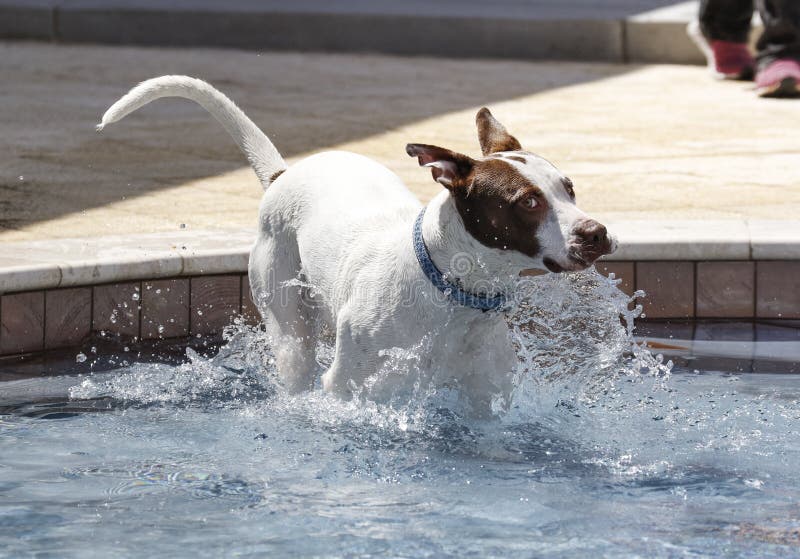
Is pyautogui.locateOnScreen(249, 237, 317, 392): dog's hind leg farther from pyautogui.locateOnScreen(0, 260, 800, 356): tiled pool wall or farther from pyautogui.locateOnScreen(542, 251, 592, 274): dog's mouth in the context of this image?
pyautogui.locateOnScreen(542, 251, 592, 274): dog's mouth

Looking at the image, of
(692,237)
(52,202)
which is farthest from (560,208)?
(52,202)

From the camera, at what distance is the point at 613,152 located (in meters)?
7.50

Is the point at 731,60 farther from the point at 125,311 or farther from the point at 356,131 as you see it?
the point at 125,311

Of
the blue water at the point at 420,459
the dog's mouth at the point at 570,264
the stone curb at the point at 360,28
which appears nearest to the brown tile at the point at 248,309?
the blue water at the point at 420,459

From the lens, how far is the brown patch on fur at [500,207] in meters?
3.54

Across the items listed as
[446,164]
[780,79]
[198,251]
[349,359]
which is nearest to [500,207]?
[446,164]

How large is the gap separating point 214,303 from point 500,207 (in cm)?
192

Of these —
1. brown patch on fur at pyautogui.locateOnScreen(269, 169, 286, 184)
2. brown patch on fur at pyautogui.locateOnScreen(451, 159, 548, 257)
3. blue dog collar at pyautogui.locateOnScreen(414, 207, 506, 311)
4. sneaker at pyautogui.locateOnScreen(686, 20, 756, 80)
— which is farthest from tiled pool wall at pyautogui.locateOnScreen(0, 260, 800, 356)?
sneaker at pyautogui.locateOnScreen(686, 20, 756, 80)

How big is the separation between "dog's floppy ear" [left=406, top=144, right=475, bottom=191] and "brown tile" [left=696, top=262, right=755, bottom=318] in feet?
6.80

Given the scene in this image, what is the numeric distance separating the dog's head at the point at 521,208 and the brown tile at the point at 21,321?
6.08 ft

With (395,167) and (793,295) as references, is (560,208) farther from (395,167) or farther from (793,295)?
(395,167)

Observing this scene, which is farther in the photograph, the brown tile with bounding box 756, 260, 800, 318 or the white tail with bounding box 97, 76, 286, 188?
the brown tile with bounding box 756, 260, 800, 318

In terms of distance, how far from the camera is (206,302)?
5227 mm

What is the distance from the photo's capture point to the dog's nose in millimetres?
3461
